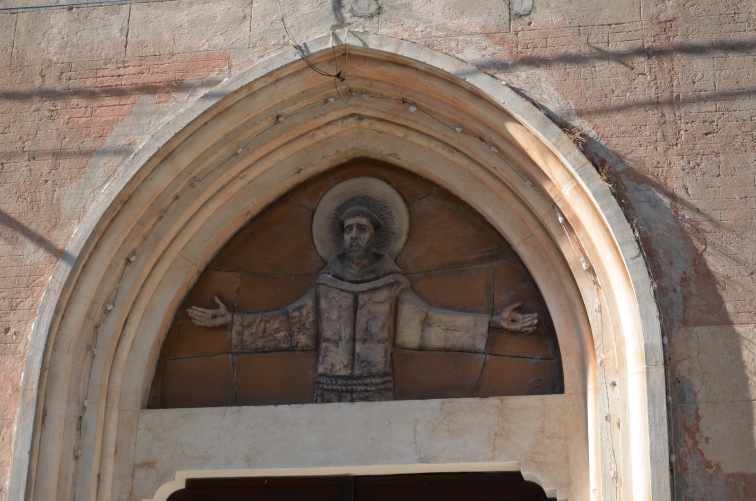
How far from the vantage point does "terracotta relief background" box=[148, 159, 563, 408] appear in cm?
588

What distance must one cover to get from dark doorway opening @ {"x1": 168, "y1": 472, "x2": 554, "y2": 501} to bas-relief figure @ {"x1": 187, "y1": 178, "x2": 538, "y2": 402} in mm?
499

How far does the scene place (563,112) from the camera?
223 inches

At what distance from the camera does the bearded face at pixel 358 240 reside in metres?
6.05

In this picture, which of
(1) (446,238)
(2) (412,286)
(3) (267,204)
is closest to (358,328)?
(2) (412,286)

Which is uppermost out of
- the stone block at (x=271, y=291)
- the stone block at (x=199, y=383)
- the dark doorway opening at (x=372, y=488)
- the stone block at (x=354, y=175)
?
the stone block at (x=354, y=175)

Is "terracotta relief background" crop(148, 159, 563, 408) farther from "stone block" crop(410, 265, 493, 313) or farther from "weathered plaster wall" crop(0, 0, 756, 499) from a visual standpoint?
"weathered plaster wall" crop(0, 0, 756, 499)

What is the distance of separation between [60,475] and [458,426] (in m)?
1.95

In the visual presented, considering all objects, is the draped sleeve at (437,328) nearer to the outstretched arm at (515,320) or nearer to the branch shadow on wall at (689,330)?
the outstretched arm at (515,320)

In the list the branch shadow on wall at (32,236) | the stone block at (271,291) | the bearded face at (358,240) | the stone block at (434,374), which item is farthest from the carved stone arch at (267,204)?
the bearded face at (358,240)

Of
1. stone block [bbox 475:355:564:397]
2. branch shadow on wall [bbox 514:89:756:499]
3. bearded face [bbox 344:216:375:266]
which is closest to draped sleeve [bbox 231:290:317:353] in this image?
bearded face [bbox 344:216:375:266]

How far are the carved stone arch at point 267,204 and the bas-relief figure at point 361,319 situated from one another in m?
0.19

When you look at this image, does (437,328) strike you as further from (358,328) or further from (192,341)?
(192,341)

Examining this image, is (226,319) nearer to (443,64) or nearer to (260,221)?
(260,221)

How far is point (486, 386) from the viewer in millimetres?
5840
